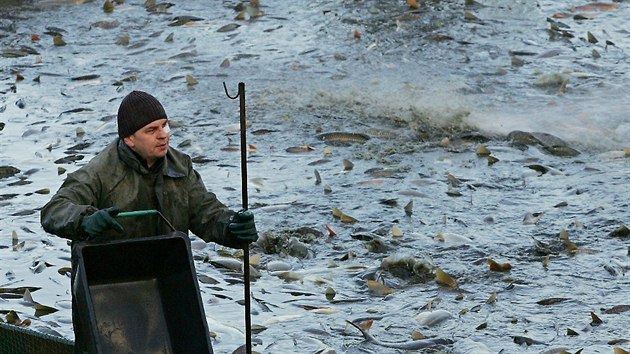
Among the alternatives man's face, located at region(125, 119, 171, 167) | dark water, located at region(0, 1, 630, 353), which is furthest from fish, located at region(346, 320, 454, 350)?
man's face, located at region(125, 119, 171, 167)

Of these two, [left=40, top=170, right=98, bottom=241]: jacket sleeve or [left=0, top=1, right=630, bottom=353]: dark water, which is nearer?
[left=40, top=170, right=98, bottom=241]: jacket sleeve

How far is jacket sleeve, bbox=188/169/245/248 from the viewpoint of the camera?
514cm

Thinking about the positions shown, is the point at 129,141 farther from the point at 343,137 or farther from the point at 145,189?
the point at 343,137

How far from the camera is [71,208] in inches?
188

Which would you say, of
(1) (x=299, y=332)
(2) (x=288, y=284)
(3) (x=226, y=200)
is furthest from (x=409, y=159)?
(1) (x=299, y=332)

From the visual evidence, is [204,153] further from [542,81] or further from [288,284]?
[542,81]

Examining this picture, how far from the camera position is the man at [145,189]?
4.93 meters

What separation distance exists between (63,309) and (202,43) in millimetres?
6060

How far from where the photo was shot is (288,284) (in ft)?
23.8

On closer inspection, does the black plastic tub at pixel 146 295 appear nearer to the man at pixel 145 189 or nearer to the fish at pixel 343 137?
the man at pixel 145 189

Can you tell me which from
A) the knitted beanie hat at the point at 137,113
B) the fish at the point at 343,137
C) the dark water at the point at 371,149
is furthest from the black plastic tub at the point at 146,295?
the fish at the point at 343,137

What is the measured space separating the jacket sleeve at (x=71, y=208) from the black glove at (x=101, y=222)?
7cm

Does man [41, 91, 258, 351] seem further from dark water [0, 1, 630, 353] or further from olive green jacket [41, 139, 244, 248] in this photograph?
dark water [0, 1, 630, 353]

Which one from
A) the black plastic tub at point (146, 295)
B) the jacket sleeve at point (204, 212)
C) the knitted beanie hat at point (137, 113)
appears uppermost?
the knitted beanie hat at point (137, 113)
